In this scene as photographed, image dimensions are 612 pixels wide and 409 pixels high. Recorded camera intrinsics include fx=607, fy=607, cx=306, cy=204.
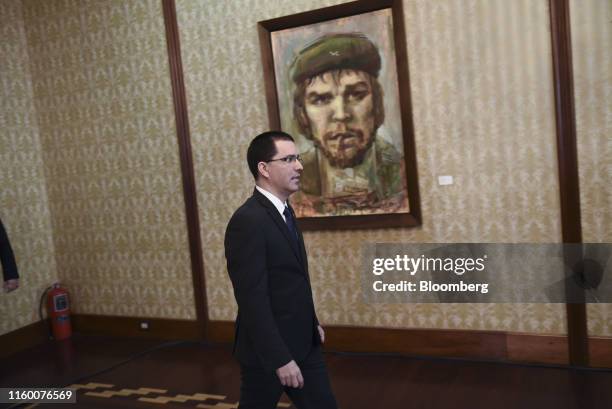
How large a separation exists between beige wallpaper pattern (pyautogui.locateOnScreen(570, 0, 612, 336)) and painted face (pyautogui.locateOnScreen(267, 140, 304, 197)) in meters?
2.12

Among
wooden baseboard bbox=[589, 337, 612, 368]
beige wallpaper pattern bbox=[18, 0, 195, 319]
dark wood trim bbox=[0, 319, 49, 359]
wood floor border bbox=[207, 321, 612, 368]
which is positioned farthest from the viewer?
dark wood trim bbox=[0, 319, 49, 359]

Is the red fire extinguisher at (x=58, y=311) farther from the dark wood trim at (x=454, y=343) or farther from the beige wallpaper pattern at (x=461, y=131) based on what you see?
the dark wood trim at (x=454, y=343)

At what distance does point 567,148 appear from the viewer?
11.9ft

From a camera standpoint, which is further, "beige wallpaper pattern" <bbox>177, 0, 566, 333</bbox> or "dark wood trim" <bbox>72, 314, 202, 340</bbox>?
"dark wood trim" <bbox>72, 314, 202, 340</bbox>

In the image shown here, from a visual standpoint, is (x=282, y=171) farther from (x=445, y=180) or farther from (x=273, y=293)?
(x=445, y=180)

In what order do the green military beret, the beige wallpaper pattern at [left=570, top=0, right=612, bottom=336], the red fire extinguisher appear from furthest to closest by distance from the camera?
the red fire extinguisher → the green military beret → the beige wallpaper pattern at [left=570, top=0, right=612, bottom=336]

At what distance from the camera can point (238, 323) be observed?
2.35 meters

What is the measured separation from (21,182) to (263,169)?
384 cm

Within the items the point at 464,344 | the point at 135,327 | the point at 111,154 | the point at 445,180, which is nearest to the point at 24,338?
the point at 135,327

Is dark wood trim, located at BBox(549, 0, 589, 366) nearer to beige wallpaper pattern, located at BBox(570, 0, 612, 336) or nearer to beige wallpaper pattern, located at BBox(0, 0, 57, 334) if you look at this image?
beige wallpaper pattern, located at BBox(570, 0, 612, 336)

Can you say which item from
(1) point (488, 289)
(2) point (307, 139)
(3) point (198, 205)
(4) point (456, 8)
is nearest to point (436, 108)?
(4) point (456, 8)

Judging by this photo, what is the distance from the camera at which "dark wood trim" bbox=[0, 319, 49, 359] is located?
16.8ft

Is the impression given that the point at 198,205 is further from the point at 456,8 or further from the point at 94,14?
the point at 456,8

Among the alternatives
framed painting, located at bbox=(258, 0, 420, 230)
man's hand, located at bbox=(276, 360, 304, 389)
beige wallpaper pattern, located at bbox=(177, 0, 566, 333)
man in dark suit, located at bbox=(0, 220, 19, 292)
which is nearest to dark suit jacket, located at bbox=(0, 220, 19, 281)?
man in dark suit, located at bbox=(0, 220, 19, 292)
